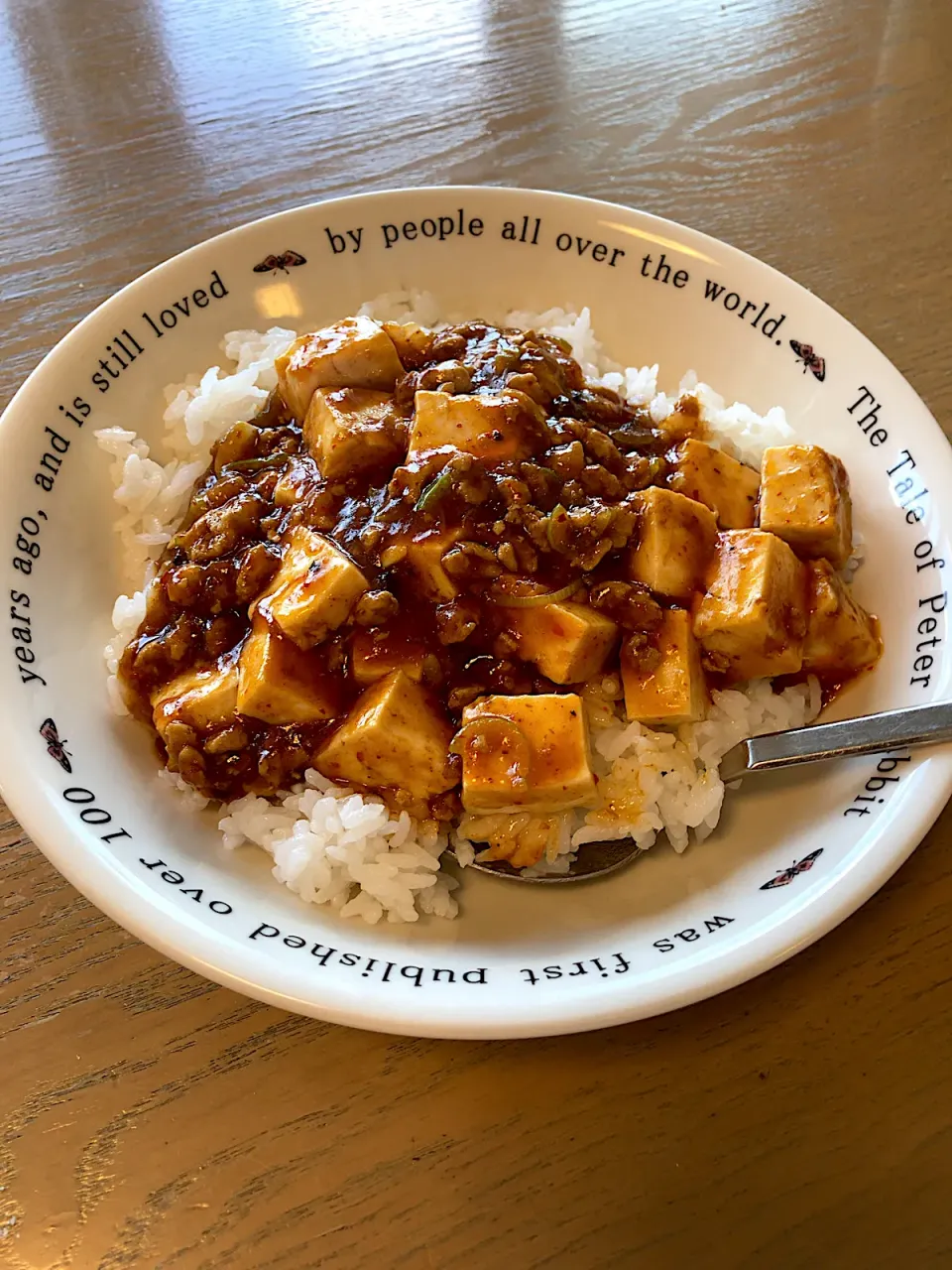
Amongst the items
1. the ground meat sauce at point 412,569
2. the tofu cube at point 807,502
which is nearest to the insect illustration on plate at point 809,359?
the tofu cube at point 807,502

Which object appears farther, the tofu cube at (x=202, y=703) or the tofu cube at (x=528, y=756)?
the tofu cube at (x=202, y=703)

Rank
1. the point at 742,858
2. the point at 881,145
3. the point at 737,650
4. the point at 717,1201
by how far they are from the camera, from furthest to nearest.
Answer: the point at 881,145 < the point at 737,650 < the point at 742,858 < the point at 717,1201

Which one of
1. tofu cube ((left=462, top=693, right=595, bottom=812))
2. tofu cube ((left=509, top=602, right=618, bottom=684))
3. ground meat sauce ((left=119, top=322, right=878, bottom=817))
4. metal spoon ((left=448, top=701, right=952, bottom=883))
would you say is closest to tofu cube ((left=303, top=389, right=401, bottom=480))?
ground meat sauce ((left=119, top=322, right=878, bottom=817))

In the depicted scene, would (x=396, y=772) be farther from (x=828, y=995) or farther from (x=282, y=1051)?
(x=828, y=995)

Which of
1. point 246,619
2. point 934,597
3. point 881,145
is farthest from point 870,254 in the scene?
point 246,619

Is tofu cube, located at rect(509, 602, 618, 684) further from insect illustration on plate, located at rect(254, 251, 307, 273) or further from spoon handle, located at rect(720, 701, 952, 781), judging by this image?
insect illustration on plate, located at rect(254, 251, 307, 273)

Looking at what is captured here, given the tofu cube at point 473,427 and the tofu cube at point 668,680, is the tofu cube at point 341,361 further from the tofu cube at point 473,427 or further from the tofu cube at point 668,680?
the tofu cube at point 668,680
